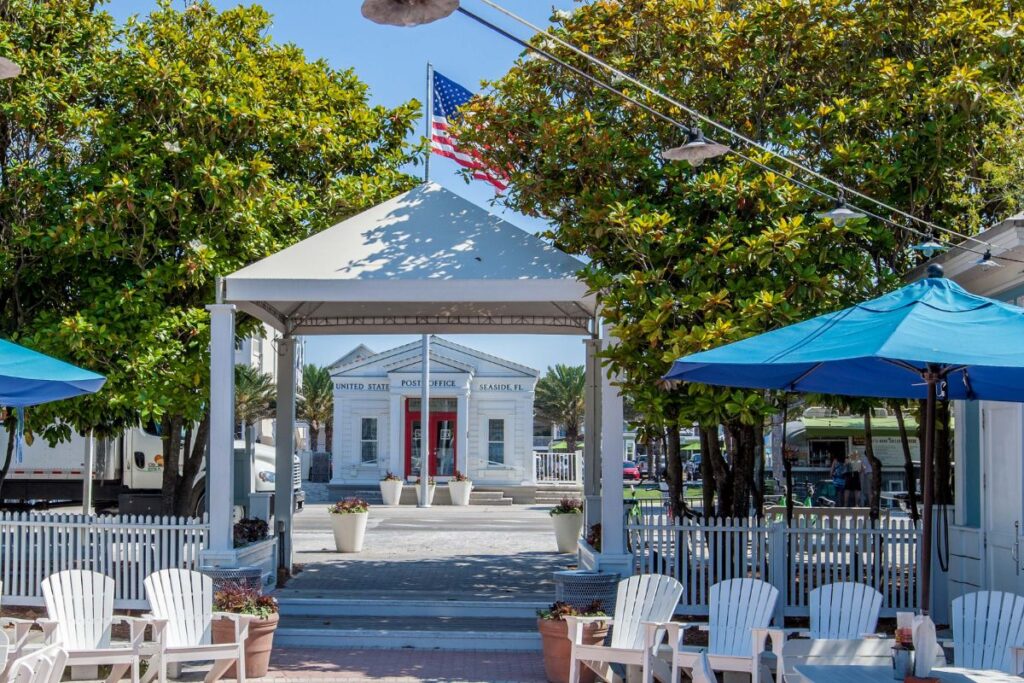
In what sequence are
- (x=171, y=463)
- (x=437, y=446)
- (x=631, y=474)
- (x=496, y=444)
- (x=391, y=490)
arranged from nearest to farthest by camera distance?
(x=171, y=463) → (x=391, y=490) → (x=496, y=444) → (x=437, y=446) → (x=631, y=474)

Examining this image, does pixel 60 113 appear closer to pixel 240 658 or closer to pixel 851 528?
pixel 240 658

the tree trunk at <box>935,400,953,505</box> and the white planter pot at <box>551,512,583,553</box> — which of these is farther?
the white planter pot at <box>551,512,583,553</box>

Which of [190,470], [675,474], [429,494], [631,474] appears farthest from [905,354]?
[631,474]

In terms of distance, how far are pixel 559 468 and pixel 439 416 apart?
12.6 ft

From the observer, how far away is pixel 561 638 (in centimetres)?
891

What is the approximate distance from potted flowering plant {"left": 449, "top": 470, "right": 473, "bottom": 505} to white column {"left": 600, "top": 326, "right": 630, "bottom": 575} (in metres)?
18.9

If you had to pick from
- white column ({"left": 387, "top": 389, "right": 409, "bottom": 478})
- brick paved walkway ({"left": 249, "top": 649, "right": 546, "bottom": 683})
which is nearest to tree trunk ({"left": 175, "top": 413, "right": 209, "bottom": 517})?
brick paved walkway ({"left": 249, "top": 649, "right": 546, "bottom": 683})

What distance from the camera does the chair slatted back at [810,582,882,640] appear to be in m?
8.20

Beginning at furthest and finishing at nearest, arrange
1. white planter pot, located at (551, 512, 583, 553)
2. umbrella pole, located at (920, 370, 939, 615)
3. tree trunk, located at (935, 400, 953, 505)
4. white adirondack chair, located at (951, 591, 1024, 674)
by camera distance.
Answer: white planter pot, located at (551, 512, 583, 553), tree trunk, located at (935, 400, 953, 505), white adirondack chair, located at (951, 591, 1024, 674), umbrella pole, located at (920, 370, 939, 615)

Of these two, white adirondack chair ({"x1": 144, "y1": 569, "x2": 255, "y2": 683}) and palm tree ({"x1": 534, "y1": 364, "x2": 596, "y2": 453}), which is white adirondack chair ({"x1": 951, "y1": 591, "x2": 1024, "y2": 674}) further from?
palm tree ({"x1": 534, "y1": 364, "x2": 596, "y2": 453})

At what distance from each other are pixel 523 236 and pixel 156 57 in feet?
15.5

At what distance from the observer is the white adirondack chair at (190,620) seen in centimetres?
830

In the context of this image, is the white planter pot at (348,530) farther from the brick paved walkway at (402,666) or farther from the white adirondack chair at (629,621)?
the white adirondack chair at (629,621)

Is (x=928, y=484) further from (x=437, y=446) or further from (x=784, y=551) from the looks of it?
(x=437, y=446)
